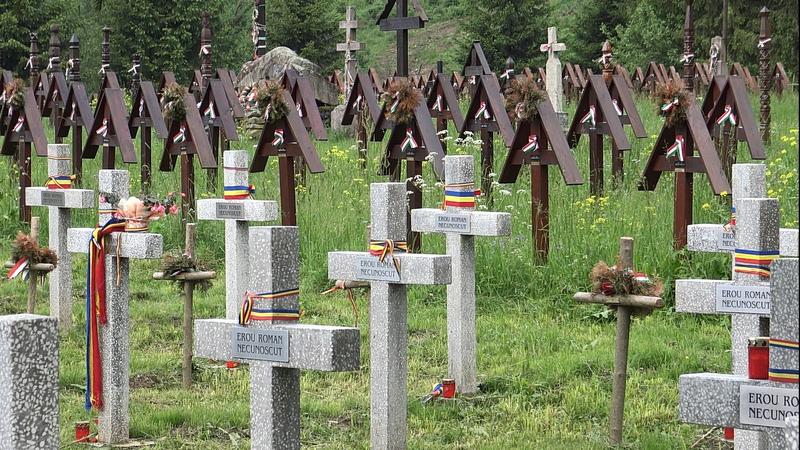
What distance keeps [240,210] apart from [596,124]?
490 cm


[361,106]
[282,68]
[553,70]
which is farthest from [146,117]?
[282,68]

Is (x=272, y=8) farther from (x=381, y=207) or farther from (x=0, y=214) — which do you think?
(x=381, y=207)

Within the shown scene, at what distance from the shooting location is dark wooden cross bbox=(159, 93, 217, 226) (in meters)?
12.5

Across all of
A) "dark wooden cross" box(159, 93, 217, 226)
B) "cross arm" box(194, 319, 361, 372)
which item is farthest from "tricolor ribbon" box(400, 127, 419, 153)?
"cross arm" box(194, 319, 361, 372)

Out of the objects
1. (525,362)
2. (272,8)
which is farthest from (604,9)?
(525,362)

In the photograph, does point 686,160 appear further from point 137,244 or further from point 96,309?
point 96,309

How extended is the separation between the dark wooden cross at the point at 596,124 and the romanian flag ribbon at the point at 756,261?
671 centimetres

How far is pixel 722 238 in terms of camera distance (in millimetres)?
6305

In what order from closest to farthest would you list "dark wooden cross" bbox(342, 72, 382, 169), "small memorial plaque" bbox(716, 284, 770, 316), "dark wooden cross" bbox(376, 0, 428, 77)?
"small memorial plaque" bbox(716, 284, 770, 316), "dark wooden cross" bbox(376, 0, 428, 77), "dark wooden cross" bbox(342, 72, 382, 169)

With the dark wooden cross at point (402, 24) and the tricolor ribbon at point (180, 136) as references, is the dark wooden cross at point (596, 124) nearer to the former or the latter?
the dark wooden cross at point (402, 24)

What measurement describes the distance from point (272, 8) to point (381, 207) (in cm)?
3432

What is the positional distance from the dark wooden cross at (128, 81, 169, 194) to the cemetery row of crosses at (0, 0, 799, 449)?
0.09 ft

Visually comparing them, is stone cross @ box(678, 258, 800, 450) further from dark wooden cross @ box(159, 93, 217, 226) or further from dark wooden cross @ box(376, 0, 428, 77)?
dark wooden cross @ box(159, 93, 217, 226)

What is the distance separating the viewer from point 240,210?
331 inches
